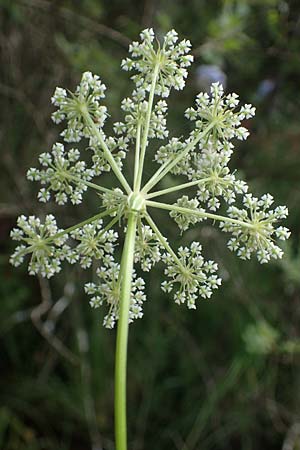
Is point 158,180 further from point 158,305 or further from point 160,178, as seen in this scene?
point 158,305

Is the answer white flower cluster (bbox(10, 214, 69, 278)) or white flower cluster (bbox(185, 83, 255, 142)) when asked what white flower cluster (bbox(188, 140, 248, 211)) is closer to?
white flower cluster (bbox(185, 83, 255, 142))

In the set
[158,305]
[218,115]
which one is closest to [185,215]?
[218,115]

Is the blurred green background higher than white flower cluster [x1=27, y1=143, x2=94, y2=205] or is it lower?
higher

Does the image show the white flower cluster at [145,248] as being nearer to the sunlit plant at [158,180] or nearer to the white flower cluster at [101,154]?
the sunlit plant at [158,180]

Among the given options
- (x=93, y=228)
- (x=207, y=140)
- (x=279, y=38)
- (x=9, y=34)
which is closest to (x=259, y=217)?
(x=207, y=140)

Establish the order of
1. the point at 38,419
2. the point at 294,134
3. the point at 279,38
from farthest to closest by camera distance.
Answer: the point at 294,134 → the point at 38,419 → the point at 279,38

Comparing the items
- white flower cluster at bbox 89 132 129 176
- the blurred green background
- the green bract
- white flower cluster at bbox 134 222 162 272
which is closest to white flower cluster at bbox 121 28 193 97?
the green bract

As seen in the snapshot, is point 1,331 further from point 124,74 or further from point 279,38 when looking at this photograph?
point 279,38

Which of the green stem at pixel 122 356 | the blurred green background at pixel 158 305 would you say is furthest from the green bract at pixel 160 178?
the blurred green background at pixel 158 305
